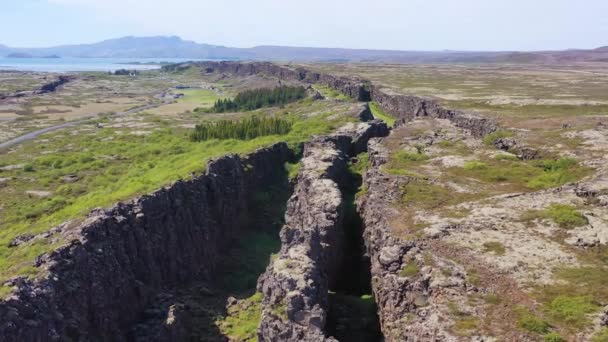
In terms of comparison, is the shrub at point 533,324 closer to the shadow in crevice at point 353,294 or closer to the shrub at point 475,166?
the shadow in crevice at point 353,294

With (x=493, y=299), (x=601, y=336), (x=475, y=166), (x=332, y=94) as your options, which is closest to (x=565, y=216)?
(x=493, y=299)

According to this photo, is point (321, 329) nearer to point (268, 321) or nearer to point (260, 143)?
point (268, 321)

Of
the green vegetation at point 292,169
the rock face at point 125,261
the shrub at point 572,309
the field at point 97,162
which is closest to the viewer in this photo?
the shrub at point 572,309

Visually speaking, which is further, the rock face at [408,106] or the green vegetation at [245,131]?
the green vegetation at [245,131]

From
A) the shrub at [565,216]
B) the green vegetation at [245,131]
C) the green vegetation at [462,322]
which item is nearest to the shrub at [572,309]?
the green vegetation at [462,322]

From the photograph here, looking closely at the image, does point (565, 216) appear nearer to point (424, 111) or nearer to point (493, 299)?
point (493, 299)

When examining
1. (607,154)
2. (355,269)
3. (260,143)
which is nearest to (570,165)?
(607,154)
